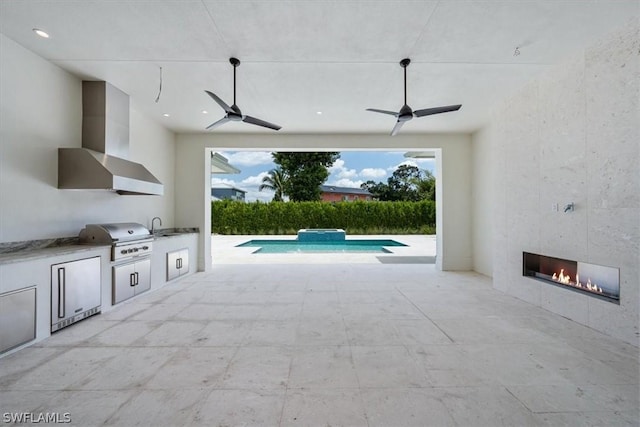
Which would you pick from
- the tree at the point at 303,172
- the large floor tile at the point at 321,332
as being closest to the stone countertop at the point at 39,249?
the large floor tile at the point at 321,332

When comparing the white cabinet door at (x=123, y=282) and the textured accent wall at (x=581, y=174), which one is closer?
the textured accent wall at (x=581, y=174)

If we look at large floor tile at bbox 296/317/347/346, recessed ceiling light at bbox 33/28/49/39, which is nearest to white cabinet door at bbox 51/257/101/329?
recessed ceiling light at bbox 33/28/49/39

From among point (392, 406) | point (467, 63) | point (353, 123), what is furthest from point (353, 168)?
point (392, 406)

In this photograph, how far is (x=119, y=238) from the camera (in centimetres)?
379

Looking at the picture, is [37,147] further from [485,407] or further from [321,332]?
[485,407]

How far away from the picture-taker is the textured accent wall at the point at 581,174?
2705 mm

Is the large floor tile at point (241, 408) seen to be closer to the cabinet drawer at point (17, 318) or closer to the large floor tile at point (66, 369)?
the large floor tile at point (66, 369)

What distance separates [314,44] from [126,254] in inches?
142

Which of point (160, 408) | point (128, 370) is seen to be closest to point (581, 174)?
point (160, 408)

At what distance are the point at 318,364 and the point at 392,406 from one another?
0.69m

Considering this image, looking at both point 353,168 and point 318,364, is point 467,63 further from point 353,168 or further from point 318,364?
point 353,168

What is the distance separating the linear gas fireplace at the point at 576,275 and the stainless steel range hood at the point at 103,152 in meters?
5.64

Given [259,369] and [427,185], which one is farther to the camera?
[427,185]

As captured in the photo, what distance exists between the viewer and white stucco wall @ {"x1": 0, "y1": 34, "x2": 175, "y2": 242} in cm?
294
